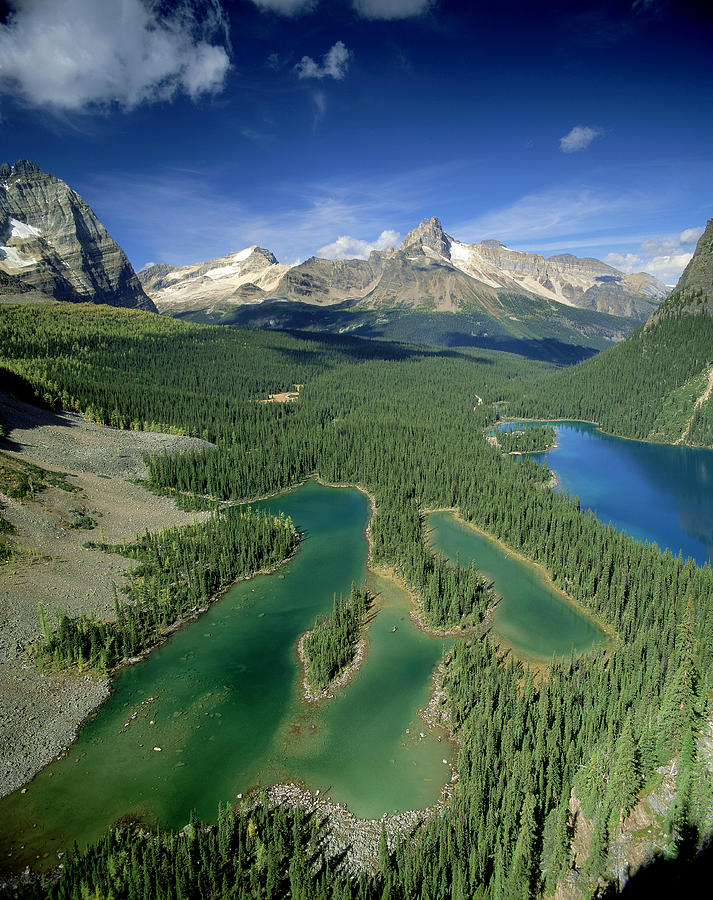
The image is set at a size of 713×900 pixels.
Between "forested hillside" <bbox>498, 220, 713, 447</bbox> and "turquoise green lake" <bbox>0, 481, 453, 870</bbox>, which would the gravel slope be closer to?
"turquoise green lake" <bbox>0, 481, 453, 870</bbox>

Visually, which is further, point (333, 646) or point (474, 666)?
point (333, 646)

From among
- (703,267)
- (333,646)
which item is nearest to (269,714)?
(333,646)

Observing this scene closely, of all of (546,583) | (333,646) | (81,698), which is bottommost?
(81,698)

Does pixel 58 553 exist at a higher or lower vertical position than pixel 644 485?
lower

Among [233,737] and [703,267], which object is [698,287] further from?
[233,737]

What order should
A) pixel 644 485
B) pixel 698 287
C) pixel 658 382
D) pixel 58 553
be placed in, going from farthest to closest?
pixel 698 287 → pixel 658 382 → pixel 644 485 → pixel 58 553

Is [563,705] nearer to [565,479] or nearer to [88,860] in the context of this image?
[88,860]

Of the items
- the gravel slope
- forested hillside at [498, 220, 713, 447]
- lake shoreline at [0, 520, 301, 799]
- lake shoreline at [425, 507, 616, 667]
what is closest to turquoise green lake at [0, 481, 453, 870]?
lake shoreline at [0, 520, 301, 799]
